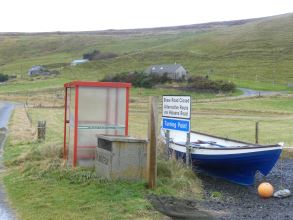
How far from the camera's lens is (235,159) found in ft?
43.5

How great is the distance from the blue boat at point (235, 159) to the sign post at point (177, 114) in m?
0.46

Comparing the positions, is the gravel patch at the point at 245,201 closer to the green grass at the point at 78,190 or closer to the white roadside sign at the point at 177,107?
the green grass at the point at 78,190

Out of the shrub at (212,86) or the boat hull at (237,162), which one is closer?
the boat hull at (237,162)

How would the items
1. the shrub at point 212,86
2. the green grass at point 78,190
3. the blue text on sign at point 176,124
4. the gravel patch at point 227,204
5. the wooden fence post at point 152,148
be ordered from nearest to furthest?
1. the green grass at point 78,190
2. the gravel patch at point 227,204
3. the wooden fence post at point 152,148
4. the blue text on sign at point 176,124
5. the shrub at point 212,86

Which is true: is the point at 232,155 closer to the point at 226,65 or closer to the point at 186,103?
the point at 186,103

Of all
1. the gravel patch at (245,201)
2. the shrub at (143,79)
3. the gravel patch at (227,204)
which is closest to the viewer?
the gravel patch at (227,204)

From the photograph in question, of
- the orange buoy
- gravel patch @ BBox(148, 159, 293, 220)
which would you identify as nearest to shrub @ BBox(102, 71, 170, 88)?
gravel patch @ BBox(148, 159, 293, 220)

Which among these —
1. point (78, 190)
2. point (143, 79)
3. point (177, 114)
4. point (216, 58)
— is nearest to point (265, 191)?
point (177, 114)

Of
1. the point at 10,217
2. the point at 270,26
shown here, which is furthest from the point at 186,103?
the point at 270,26

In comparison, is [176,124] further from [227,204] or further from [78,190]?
[78,190]

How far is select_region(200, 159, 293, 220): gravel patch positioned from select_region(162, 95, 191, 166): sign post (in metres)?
1.21

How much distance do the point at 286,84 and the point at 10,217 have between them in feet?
321

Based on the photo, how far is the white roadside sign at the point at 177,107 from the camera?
13281 millimetres

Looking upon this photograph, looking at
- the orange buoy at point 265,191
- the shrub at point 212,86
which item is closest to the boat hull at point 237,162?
the orange buoy at point 265,191
